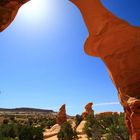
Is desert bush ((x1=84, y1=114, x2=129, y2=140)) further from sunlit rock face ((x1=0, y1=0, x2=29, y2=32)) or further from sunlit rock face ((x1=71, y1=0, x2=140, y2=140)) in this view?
sunlit rock face ((x1=0, y1=0, x2=29, y2=32))

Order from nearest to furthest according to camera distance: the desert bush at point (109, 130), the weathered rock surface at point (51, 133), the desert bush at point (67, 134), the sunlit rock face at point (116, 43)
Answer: the sunlit rock face at point (116, 43) → the desert bush at point (109, 130) → the desert bush at point (67, 134) → the weathered rock surface at point (51, 133)

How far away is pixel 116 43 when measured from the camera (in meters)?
10.3

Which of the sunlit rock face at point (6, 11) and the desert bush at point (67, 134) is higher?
the sunlit rock face at point (6, 11)

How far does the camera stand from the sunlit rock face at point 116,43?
9812mm

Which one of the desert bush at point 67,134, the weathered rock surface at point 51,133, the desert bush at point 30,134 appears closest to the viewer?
the desert bush at point 30,134

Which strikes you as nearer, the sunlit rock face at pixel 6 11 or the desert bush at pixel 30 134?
the sunlit rock face at pixel 6 11

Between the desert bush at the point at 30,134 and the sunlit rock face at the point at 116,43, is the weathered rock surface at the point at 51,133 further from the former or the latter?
the sunlit rock face at the point at 116,43

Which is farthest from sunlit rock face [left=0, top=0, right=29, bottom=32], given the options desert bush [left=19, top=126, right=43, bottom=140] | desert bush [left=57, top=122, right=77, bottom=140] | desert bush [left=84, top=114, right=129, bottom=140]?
desert bush [left=57, top=122, right=77, bottom=140]

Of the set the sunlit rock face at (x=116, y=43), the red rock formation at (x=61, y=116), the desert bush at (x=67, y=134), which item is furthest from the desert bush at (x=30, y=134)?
the red rock formation at (x=61, y=116)

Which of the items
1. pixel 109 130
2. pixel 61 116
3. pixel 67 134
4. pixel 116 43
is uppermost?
pixel 116 43

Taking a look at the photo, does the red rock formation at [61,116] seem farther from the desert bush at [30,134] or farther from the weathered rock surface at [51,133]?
the desert bush at [30,134]

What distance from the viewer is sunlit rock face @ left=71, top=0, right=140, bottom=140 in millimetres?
9812

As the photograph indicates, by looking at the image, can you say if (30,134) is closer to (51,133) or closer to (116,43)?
(51,133)

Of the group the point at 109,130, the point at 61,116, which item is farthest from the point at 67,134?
the point at 61,116
